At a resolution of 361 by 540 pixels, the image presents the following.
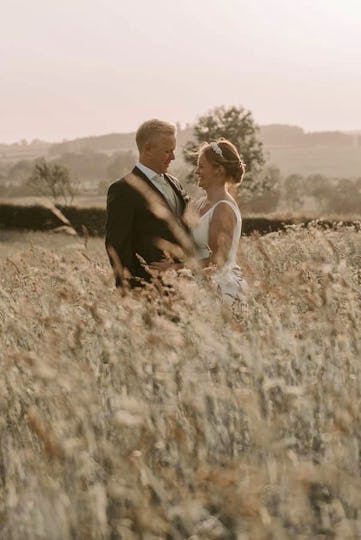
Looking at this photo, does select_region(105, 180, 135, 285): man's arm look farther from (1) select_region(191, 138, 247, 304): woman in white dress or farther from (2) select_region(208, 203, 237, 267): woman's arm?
(2) select_region(208, 203, 237, 267): woman's arm

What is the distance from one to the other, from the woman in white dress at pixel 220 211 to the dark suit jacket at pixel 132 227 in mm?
223

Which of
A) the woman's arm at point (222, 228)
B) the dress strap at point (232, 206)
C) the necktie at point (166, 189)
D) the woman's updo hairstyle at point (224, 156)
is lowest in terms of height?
the woman's arm at point (222, 228)

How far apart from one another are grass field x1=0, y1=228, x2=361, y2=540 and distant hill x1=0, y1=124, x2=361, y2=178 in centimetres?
11922

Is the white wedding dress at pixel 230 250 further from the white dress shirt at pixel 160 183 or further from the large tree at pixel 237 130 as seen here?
the large tree at pixel 237 130

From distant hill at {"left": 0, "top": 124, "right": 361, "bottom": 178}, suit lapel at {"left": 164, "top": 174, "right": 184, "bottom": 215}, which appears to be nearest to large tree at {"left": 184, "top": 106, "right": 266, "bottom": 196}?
suit lapel at {"left": 164, "top": 174, "right": 184, "bottom": 215}

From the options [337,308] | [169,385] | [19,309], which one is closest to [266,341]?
[169,385]

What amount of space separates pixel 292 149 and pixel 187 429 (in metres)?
168

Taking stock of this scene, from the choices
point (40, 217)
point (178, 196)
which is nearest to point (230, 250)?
point (178, 196)

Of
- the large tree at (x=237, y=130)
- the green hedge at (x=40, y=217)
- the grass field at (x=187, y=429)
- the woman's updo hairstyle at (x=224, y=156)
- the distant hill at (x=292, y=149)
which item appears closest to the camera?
the grass field at (x=187, y=429)

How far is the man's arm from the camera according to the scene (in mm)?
5340

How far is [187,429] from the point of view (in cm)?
273

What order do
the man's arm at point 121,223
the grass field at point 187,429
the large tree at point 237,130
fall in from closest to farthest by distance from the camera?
the grass field at point 187,429 → the man's arm at point 121,223 → the large tree at point 237,130

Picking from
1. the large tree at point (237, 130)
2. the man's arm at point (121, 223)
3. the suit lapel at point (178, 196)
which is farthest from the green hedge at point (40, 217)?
the man's arm at point (121, 223)

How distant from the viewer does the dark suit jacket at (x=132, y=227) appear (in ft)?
17.5
